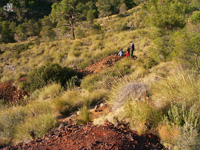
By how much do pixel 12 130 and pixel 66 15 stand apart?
22879mm

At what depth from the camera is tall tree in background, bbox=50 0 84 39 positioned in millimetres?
23686

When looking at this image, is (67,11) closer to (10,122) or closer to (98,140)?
(10,122)

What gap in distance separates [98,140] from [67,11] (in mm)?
23984

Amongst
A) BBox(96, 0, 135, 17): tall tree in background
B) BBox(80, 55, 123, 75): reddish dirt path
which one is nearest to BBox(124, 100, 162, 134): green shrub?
BBox(80, 55, 123, 75): reddish dirt path

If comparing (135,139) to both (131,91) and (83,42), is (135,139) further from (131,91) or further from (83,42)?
(83,42)

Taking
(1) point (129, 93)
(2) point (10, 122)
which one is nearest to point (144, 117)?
(1) point (129, 93)

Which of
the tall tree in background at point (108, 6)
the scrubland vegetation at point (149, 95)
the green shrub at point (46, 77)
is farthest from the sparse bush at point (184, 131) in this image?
the tall tree in background at point (108, 6)

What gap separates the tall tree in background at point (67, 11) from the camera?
23686mm

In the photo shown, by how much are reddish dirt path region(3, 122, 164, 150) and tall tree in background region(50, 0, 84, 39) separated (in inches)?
898

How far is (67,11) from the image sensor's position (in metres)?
24.1

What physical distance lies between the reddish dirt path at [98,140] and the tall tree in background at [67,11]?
74.9ft

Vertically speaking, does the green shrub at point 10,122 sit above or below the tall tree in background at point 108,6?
below

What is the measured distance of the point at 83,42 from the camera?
2356 centimetres

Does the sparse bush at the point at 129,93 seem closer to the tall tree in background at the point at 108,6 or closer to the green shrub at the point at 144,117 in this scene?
the green shrub at the point at 144,117
